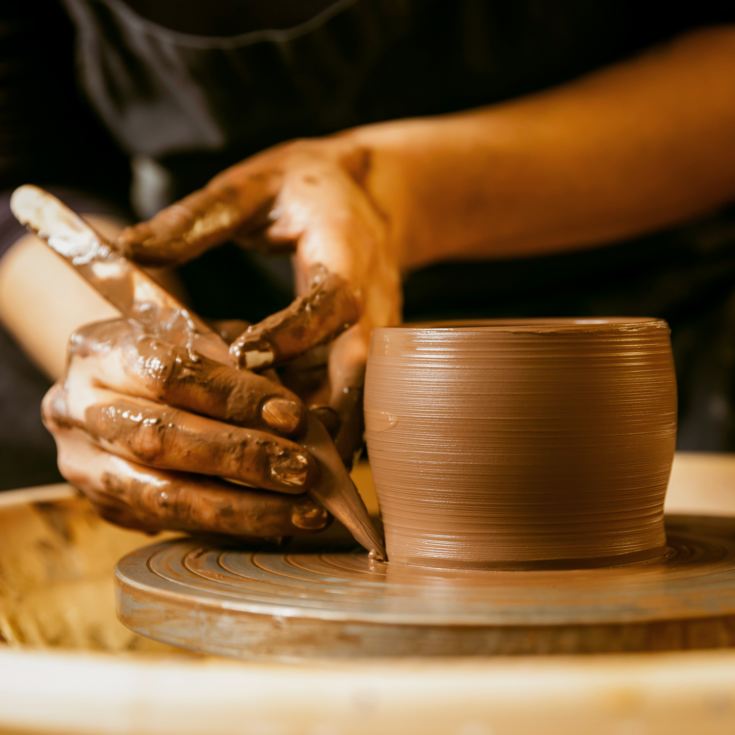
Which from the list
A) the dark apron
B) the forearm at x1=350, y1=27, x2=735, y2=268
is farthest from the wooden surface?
the dark apron

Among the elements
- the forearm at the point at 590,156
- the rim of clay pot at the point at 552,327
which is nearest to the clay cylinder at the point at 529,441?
the rim of clay pot at the point at 552,327

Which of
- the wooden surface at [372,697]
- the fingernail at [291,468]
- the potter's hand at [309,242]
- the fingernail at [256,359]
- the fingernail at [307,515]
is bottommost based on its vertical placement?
the fingernail at [307,515]

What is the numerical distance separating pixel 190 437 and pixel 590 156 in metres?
0.92

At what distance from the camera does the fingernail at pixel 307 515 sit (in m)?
0.84

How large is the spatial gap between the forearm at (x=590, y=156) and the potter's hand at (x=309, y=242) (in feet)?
0.88

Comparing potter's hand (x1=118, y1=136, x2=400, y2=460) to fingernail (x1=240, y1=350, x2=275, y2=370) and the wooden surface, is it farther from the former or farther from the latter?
the wooden surface

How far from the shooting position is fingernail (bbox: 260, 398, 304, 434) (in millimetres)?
812

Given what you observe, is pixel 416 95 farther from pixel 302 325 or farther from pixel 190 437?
pixel 190 437

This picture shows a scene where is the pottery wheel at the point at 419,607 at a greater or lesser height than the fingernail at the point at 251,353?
lesser

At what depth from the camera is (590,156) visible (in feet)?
4.96

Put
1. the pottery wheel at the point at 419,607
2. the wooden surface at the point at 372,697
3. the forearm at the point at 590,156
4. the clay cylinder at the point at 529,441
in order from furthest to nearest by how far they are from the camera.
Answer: the forearm at the point at 590,156
the clay cylinder at the point at 529,441
the pottery wheel at the point at 419,607
the wooden surface at the point at 372,697

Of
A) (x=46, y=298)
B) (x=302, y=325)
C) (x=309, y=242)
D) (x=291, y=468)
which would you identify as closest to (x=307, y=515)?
(x=291, y=468)

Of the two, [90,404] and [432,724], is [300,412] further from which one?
[432,724]

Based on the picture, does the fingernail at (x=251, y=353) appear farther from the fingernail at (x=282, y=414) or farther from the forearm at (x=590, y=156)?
the forearm at (x=590, y=156)
